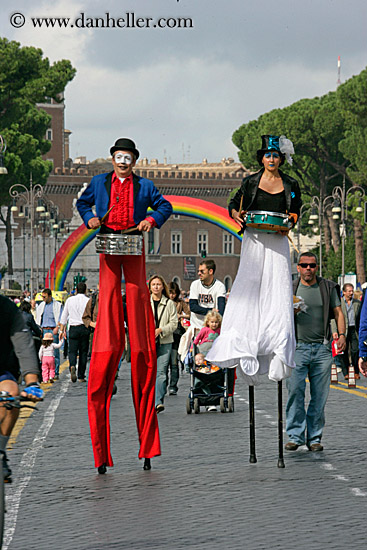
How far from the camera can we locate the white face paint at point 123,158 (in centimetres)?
966

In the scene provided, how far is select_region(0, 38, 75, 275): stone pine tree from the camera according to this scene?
205ft

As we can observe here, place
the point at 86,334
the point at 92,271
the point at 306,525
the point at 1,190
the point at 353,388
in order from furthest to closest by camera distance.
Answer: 1. the point at 92,271
2. the point at 1,190
3. the point at 86,334
4. the point at 353,388
5. the point at 306,525

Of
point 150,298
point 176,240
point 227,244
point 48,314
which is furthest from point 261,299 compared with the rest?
point 227,244

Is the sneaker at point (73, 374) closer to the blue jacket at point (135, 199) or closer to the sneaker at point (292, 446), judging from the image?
the sneaker at point (292, 446)

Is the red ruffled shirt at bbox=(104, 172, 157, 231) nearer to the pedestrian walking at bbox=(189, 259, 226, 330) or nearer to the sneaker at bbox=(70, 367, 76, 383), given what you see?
the pedestrian walking at bbox=(189, 259, 226, 330)

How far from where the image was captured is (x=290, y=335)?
31.3ft

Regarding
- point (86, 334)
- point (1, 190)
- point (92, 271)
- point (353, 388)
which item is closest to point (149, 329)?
point (353, 388)

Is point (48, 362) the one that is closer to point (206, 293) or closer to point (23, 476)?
point (206, 293)

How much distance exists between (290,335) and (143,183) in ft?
5.38

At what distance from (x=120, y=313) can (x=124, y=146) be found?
4.34 ft

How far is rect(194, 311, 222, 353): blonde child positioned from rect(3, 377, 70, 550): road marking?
1976mm

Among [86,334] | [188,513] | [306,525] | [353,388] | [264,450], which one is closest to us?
[306,525]

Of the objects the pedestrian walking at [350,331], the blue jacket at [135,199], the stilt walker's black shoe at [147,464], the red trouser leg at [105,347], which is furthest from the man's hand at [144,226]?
the pedestrian walking at [350,331]

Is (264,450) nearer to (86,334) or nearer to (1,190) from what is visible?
(86,334)
